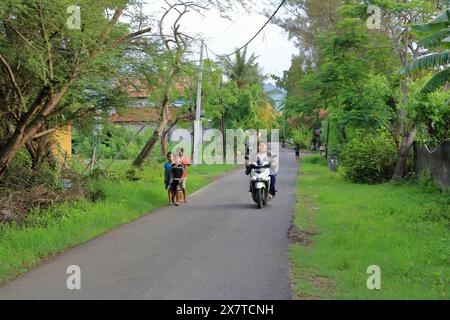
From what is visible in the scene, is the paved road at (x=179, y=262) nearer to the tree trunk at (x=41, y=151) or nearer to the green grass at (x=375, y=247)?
the green grass at (x=375, y=247)

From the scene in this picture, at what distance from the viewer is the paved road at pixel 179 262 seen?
21.9ft

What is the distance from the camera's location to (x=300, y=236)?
10.6 meters

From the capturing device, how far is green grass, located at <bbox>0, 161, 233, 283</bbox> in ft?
27.8

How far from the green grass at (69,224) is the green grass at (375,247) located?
158 inches

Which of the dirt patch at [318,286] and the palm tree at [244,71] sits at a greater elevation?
the palm tree at [244,71]

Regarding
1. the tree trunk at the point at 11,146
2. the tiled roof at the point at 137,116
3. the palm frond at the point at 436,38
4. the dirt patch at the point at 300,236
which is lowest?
the dirt patch at the point at 300,236

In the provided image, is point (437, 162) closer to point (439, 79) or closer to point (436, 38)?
point (439, 79)

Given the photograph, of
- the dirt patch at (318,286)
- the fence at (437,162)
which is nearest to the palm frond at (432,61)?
the fence at (437,162)

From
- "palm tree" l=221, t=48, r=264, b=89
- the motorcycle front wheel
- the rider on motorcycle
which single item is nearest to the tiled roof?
the rider on motorcycle

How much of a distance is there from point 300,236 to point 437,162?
8097 millimetres

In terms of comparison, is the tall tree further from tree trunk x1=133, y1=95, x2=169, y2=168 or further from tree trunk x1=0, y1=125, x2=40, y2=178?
tree trunk x1=133, y1=95, x2=169, y2=168

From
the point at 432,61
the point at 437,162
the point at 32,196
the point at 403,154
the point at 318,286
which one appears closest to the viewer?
the point at 318,286

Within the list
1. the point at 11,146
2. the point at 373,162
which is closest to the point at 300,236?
the point at 11,146

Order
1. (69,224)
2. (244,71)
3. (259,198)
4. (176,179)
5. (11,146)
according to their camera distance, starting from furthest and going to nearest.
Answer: (244,71) → (176,179) → (259,198) → (11,146) → (69,224)
